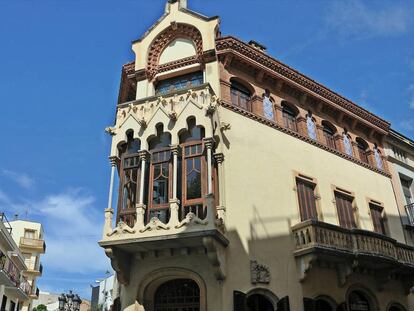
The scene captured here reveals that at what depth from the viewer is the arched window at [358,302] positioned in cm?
1584

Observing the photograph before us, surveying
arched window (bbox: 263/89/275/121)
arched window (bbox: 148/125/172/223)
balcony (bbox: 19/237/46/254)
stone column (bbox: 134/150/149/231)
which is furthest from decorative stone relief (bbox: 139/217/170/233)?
balcony (bbox: 19/237/46/254)

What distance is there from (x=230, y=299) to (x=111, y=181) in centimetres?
565

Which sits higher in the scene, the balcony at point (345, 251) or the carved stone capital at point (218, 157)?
the carved stone capital at point (218, 157)

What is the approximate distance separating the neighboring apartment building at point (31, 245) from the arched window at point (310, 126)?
131 feet

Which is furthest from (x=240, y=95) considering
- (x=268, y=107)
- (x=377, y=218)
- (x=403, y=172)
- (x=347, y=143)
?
(x=403, y=172)

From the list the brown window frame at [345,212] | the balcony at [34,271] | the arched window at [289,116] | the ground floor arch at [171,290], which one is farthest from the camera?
the balcony at [34,271]

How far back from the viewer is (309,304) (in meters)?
13.7

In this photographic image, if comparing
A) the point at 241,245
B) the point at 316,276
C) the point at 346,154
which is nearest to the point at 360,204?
the point at 346,154

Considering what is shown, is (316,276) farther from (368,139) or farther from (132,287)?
(368,139)

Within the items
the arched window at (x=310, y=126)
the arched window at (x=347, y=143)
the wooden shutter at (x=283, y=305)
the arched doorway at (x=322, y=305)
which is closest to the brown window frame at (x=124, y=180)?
the wooden shutter at (x=283, y=305)

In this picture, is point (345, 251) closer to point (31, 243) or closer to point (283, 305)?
point (283, 305)

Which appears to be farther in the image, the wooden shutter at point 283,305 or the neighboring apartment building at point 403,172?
the neighboring apartment building at point 403,172

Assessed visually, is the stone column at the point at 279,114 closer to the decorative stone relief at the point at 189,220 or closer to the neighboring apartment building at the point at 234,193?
the neighboring apartment building at the point at 234,193

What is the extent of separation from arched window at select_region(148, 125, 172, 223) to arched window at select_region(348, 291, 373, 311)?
27.3 feet
